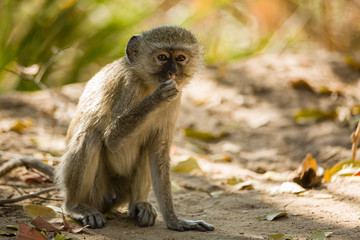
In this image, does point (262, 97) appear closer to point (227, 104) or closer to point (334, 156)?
point (227, 104)

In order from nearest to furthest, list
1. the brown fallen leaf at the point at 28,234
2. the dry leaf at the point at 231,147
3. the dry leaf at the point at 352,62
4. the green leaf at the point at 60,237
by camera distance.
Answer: the brown fallen leaf at the point at 28,234 < the green leaf at the point at 60,237 < the dry leaf at the point at 231,147 < the dry leaf at the point at 352,62

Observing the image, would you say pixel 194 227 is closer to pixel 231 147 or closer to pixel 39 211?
pixel 39 211

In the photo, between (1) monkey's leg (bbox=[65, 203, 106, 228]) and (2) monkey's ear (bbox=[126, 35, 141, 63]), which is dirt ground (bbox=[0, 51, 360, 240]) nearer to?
(1) monkey's leg (bbox=[65, 203, 106, 228])

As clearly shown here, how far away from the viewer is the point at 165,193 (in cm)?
377

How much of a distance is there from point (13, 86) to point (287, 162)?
4.90 metres

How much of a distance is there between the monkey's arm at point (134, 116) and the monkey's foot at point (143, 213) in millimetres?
569

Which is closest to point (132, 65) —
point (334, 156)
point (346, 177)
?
point (346, 177)

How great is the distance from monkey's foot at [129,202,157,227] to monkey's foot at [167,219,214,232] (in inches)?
7.2

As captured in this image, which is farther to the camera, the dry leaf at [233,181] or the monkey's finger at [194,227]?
the dry leaf at [233,181]

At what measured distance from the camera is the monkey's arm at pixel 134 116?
335 centimetres

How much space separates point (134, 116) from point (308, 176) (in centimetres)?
188

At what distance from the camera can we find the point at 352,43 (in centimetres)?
945

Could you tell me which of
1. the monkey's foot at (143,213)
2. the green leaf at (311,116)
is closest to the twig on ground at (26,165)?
the monkey's foot at (143,213)

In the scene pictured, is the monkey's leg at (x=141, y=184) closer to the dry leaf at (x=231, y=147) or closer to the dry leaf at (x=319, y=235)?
the dry leaf at (x=319, y=235)
